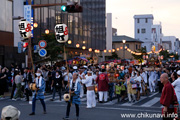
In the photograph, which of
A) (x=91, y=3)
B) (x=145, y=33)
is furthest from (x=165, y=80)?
(x=145, y=33)

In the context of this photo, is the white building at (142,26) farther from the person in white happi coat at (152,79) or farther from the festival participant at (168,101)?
the festival participant at (168,101)

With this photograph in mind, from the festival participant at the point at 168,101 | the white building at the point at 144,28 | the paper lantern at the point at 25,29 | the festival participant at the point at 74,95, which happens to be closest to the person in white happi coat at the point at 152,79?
the paper lantern at the point at 25,29

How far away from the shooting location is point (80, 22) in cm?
4591

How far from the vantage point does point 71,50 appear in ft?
140

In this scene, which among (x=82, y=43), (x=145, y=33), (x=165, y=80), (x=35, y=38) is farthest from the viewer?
(x=145, y=33)

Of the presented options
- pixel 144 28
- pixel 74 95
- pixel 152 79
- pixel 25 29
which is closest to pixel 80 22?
pixel 152 79

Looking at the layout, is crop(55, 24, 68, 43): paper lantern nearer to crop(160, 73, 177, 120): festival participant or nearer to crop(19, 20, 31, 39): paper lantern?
crop(19, 20, 31, 39): paper lantern

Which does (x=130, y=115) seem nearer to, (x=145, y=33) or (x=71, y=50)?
(x=71, y=50)

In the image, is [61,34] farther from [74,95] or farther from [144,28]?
[144,28]

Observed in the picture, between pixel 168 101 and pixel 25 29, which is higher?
pixel 25 29

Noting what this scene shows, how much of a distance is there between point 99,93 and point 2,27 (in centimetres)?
1760

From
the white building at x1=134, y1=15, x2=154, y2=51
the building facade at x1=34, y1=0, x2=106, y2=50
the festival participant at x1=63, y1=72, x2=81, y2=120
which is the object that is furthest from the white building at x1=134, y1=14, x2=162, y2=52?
the festival participant at x1=63, y1=72, x2=81, y2=120

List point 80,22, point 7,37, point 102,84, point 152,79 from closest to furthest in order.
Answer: point 102,84 < point 152,79 < point 7,37 < point 80,22

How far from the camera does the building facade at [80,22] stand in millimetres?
35594
